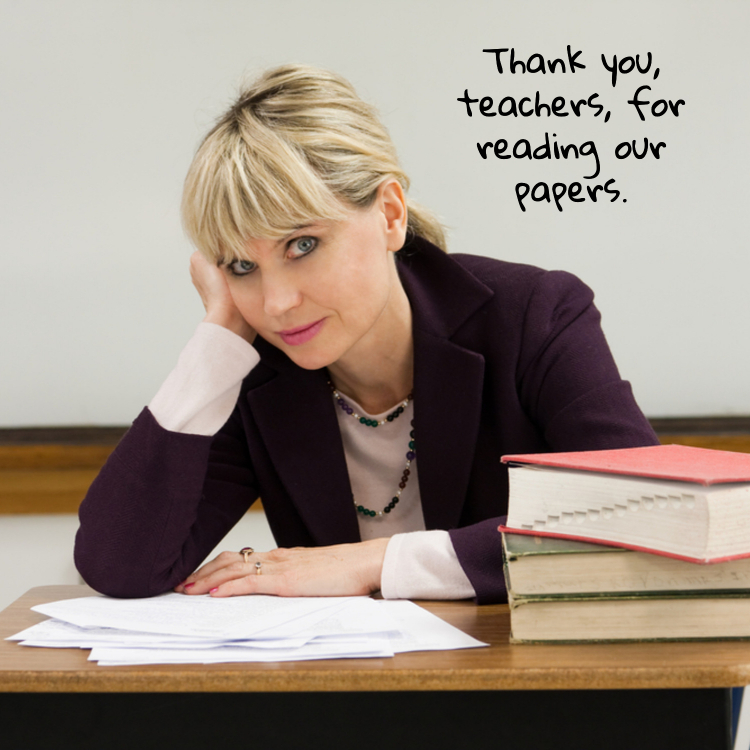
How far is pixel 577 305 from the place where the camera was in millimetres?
1267

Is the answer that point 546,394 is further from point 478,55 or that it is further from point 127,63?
point 127,63

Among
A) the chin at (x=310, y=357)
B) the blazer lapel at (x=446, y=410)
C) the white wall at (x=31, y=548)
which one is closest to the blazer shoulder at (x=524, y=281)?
the blazer lapel at (x=446, y=410)

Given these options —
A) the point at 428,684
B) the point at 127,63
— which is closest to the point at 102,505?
the point at 428,684

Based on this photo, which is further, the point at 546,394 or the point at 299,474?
the point at 299,474

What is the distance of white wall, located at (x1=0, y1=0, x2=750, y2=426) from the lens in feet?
6.33

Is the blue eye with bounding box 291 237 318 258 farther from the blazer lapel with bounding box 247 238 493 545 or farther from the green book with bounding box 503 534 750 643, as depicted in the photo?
the green book with bounding box 503 534 750 643

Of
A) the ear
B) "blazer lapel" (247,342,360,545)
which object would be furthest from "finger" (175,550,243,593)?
the ear

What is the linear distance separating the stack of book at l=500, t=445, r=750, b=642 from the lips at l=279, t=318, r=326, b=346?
52cm

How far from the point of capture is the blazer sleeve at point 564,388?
918mm

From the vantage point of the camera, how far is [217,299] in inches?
49.3

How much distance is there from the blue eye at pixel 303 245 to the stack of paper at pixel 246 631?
0.46m

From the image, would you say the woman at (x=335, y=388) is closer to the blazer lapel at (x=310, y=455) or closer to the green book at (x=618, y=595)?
the blazer lapel at (x=310, y=455)

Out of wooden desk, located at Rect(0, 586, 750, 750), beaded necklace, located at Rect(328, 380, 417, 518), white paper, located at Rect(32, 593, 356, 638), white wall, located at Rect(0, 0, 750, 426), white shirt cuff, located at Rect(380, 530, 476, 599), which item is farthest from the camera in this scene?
white wall, located at Rect(0, 0, 750, 426)

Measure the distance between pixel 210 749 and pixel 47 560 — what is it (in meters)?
1.53
